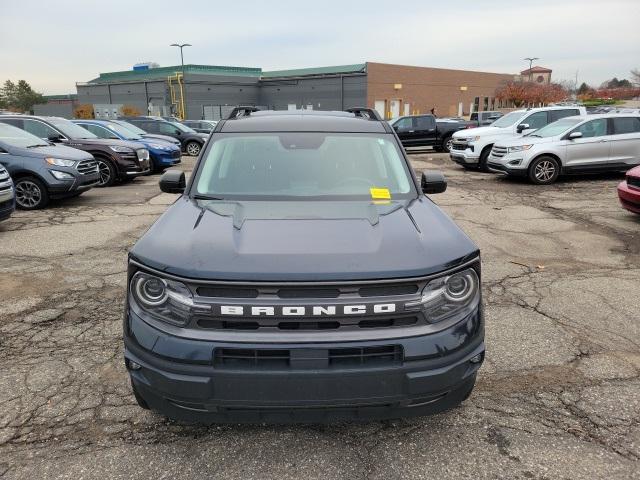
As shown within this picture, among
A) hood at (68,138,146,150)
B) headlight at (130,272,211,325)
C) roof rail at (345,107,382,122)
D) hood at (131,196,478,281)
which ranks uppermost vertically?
roof rail at (345,107,382,122)

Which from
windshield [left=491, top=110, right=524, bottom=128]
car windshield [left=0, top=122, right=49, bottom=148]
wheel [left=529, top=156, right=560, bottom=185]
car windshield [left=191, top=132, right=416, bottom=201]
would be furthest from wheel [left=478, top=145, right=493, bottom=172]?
car windshield [left=191, top=132, right=416, bottom=201]

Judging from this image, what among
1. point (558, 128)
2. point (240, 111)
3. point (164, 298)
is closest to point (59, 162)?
point (240, 111)

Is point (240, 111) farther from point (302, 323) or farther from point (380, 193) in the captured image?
point (302, 323)

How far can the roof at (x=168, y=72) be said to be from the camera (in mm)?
61531

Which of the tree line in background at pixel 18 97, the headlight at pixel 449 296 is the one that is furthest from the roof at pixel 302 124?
the tree line in background at pixel 18 97

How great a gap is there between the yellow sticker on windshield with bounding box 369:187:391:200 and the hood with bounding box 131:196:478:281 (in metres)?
0.26

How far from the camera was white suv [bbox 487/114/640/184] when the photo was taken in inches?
478

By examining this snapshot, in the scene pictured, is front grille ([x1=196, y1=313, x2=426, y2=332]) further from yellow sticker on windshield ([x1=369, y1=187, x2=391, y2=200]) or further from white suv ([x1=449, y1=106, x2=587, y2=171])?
white suv ([x1=449, y1=106, x2=587, y2=171])

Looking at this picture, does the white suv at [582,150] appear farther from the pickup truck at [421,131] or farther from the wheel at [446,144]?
the wheel at [446,144]

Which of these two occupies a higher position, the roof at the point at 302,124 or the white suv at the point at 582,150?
the roof at the point at 302,124

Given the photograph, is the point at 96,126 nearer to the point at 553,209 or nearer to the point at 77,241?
the point at 77,241

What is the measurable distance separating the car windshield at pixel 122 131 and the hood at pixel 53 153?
4.64 metres

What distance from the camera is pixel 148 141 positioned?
15125mm

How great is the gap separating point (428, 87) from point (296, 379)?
65.2m
